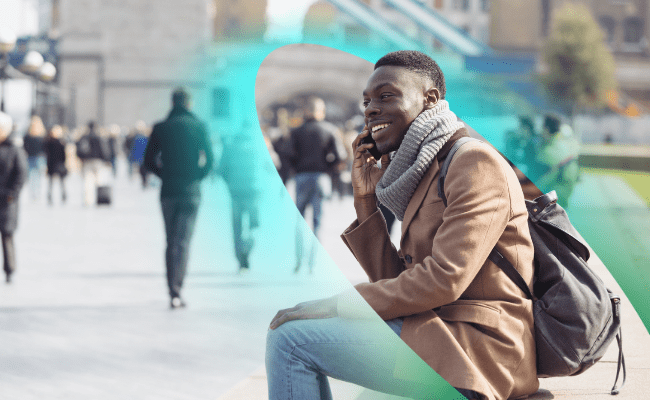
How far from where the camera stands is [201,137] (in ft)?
19.2

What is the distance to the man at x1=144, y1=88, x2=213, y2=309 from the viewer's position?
18.6 feet

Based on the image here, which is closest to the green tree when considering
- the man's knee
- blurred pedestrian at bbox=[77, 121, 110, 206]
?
blurred pedestrian at bbox=[77, 121, 110, 206]

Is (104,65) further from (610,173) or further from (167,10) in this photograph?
(610,173)

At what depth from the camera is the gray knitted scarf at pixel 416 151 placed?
197cm

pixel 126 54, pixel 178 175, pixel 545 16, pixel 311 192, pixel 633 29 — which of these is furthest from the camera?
pixel 633 29

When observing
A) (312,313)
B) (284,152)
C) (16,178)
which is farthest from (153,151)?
(312,313)

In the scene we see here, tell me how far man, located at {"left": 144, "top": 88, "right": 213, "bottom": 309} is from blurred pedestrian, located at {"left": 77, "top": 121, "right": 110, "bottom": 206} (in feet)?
29.0

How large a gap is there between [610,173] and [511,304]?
23758mm

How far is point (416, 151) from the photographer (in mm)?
2008

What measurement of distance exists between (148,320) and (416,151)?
3701 mm

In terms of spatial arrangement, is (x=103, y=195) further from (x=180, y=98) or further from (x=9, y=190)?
(x=180, y=98)

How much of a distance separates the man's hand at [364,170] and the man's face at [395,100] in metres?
0.14

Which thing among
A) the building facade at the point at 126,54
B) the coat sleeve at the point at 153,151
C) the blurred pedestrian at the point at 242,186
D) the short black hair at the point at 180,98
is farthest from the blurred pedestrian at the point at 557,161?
the building facade at the point at 126,54
